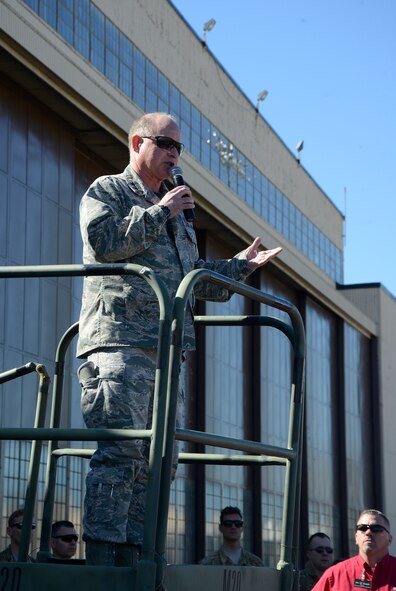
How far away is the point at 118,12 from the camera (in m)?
20.4

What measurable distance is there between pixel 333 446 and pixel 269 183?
880 centimetres

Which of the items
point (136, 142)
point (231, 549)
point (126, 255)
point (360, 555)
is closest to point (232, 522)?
point (231, 549)

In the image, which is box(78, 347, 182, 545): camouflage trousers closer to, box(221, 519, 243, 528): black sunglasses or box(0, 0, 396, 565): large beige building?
box(221, 519, 243, 528): black sunglasses

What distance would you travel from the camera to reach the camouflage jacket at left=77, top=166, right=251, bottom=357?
4508 mm

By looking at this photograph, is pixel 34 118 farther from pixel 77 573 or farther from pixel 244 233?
pixel 77 573

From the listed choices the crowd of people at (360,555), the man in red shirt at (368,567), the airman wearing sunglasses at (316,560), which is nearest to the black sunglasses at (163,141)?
the crowd of people at (360,555)

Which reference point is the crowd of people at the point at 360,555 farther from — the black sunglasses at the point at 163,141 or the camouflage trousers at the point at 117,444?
the black sunglasses at the point at 163,141

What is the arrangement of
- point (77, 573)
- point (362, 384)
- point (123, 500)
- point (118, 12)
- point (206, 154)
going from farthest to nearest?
point (362, 384) → point (206, 154) → point (118, 12) → point (123, 500) → point (77, 573)

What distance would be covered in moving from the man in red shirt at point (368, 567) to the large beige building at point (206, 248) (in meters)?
8.34

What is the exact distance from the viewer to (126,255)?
14.9 feet

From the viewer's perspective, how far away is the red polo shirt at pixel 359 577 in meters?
8.68

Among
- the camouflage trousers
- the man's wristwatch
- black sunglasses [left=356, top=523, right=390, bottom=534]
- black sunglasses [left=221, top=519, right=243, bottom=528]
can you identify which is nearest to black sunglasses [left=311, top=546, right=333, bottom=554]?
black sunglasses [left=221, top=519, right=243, bottom=528]

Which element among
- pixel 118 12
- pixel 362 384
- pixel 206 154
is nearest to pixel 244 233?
pixel 206 154

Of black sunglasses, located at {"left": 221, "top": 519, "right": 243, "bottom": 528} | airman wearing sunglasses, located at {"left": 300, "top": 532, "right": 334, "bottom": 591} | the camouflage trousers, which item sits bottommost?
airman wearing sunglasses, located at {"left": 300, "top": 532, "right": 334, "bottom": 591}
